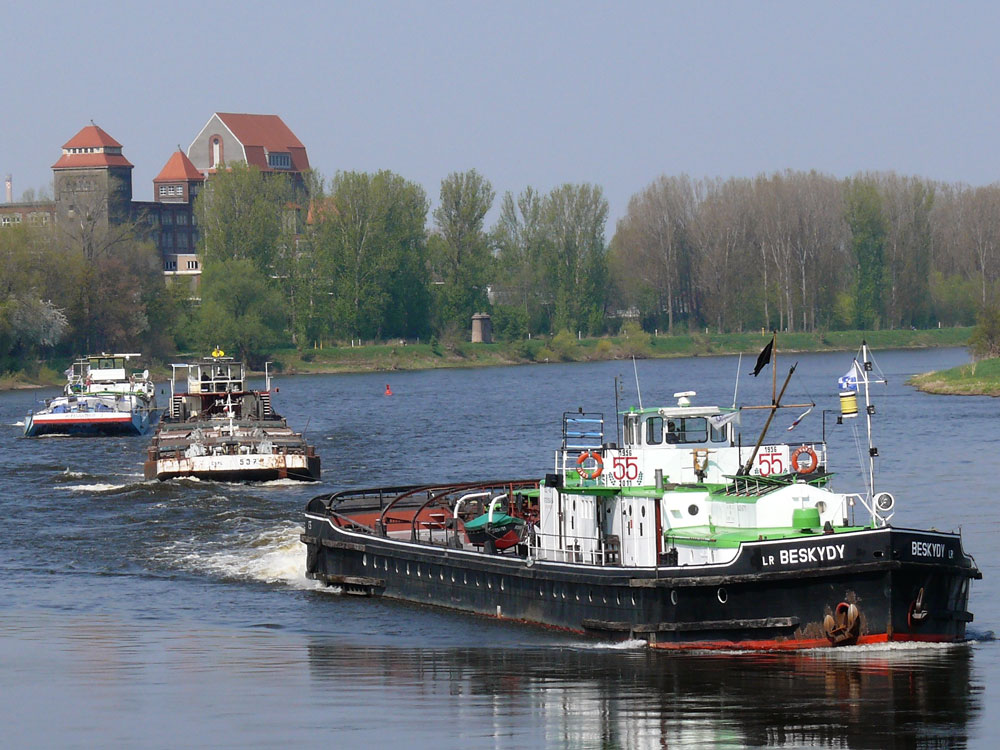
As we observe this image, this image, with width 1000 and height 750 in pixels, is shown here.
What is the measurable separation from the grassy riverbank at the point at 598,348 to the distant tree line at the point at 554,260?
169cm

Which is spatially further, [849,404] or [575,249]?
[575,249]

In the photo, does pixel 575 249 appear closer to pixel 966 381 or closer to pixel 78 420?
pixel 966 381

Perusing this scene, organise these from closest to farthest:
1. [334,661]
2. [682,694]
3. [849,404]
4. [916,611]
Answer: [682,694]
[916,611]
[849,404]
[334,661]

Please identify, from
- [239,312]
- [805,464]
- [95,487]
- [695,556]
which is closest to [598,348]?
[239,312]

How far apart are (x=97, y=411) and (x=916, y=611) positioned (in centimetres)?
5584

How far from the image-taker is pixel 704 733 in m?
18.6

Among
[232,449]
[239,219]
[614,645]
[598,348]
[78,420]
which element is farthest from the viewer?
[598,348]

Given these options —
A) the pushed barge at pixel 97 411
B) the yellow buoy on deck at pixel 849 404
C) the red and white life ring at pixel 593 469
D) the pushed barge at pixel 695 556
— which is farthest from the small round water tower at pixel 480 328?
the yellow buoy on deck at pixel 849 404

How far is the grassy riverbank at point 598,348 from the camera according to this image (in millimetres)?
133750

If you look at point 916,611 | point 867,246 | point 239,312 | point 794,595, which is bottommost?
point 916,611

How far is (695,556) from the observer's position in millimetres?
23656

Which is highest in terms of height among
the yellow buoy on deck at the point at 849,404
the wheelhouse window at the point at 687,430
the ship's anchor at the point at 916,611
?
the yellow buoy on deck at the point at 849,404

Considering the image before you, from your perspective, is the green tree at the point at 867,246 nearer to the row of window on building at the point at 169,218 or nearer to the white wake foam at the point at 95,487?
the row of window on building at the point at 169,218

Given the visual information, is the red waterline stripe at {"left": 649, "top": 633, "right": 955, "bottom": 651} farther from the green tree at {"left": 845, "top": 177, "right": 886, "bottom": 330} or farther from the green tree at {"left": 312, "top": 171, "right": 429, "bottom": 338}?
the green tree at {"left": 845, "top": 177, "right": 886, "bottom": 330}
